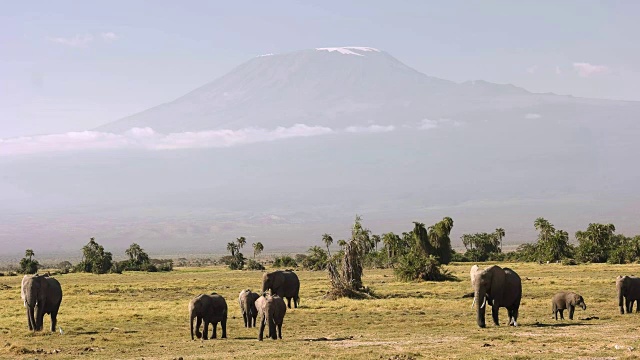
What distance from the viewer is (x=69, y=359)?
86.7 feet

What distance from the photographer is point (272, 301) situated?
3022 centimetres

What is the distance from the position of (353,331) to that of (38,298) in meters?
12.9

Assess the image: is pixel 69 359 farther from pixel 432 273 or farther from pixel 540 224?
pixel 540 224

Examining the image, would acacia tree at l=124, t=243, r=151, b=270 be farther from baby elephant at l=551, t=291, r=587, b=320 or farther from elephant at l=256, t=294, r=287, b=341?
baby elephant at l=551, t=291, r=587, b=320

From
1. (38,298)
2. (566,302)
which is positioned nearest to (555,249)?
(566,302)

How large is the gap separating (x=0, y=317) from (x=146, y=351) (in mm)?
17174

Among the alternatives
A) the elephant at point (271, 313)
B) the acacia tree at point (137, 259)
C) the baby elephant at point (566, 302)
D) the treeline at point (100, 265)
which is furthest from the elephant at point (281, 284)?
the acacia tree at point (137, 259)

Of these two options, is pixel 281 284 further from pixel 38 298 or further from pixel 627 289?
pixel 627 289

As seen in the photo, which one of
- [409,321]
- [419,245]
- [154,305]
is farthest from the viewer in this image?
[419,245]

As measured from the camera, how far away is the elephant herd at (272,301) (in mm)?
30594

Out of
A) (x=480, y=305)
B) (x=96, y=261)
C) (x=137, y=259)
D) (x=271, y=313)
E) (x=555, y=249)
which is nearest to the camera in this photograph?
(x=271, y=313)

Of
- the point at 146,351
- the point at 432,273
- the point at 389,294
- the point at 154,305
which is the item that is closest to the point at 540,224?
the point at 432,273

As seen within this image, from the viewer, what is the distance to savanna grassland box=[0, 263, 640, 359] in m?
25.7

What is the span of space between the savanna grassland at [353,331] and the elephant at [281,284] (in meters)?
1.07
